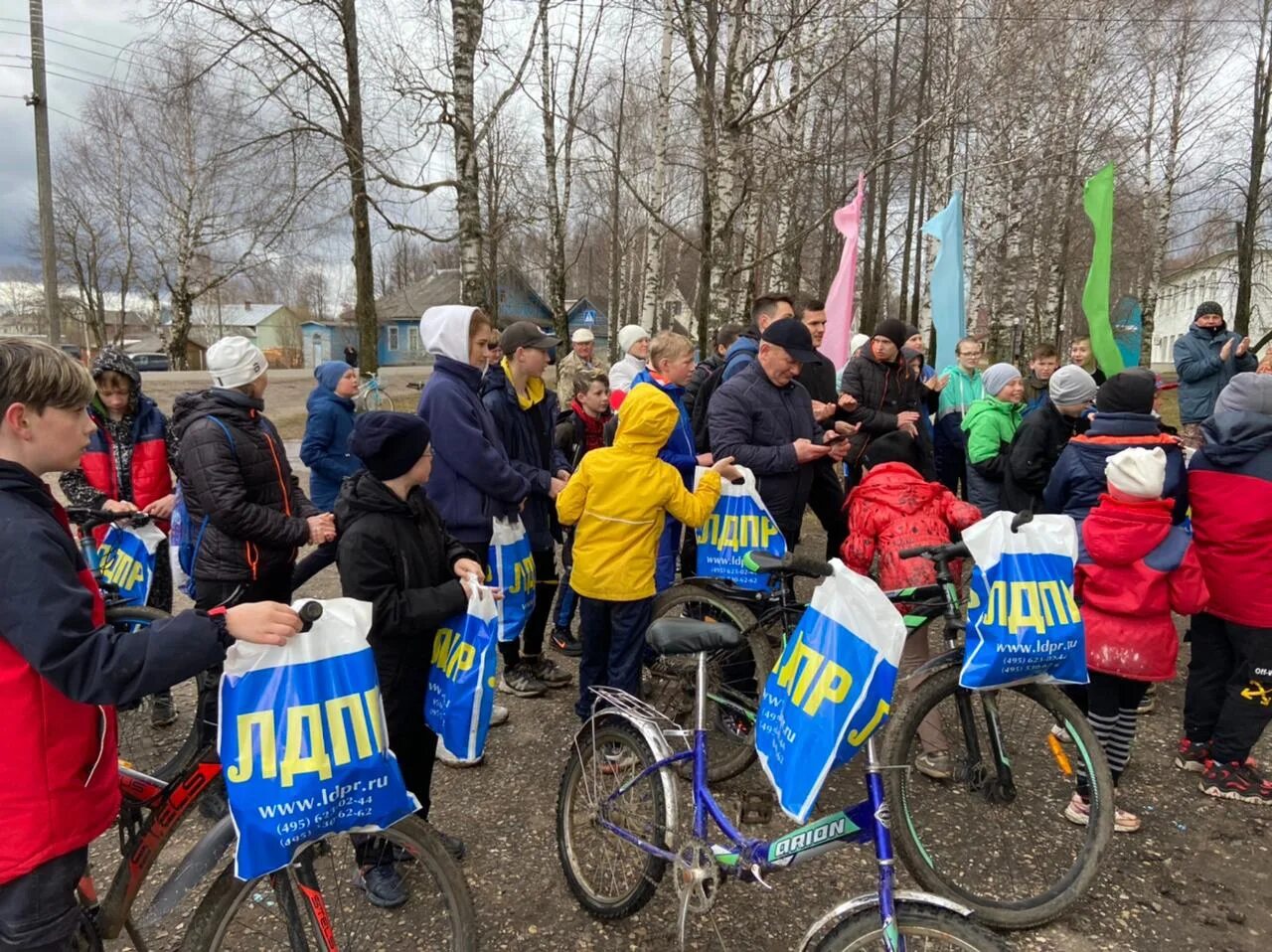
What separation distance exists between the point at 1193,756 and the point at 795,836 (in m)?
2.76

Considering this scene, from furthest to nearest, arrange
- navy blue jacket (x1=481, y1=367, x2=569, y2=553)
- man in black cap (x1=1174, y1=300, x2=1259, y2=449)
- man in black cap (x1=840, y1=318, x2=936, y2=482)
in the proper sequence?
man in black cap (x1=1174, y1=300, x2=1259, y2=449)
man in black cap (x1=840, y1=318, x2=936, y2=482)
navy blue jacket (x1=481, y1=367, x2=569, y2=553)

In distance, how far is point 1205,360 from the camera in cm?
829

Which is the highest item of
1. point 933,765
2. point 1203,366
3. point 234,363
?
point 1203,366

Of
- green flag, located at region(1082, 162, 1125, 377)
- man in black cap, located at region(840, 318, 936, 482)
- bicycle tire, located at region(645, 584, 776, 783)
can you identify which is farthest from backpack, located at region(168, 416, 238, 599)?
green flag, located at region(1082, 162, 1125, 377)

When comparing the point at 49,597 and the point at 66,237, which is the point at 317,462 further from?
the point at 66,237

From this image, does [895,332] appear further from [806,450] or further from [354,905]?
[354,905]

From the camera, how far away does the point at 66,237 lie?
4050cm

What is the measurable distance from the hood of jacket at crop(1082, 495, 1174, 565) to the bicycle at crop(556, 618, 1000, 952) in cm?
170

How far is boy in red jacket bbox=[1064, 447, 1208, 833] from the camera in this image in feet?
10.2

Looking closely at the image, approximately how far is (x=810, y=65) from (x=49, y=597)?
12270 millimetres

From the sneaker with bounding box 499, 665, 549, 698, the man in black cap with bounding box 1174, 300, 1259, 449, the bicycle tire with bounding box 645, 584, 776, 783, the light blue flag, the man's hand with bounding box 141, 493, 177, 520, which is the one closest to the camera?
the bicycle tire with bounding box 645, 584, 776, 783

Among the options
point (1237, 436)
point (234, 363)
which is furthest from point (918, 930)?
point (234, 363)

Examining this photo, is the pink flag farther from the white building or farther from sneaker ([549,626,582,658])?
sneaker ([549,626,582,658])

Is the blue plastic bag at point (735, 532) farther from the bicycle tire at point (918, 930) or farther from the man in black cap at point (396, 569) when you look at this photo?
the bicycle tire at point (918, 930)
